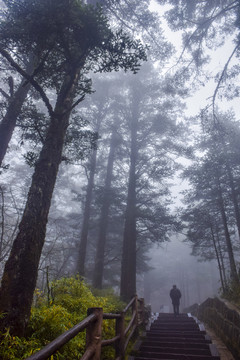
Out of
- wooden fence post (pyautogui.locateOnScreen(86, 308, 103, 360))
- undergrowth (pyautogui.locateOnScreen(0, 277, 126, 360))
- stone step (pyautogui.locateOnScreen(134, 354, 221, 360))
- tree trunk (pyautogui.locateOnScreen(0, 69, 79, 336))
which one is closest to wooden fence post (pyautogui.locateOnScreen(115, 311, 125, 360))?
undergrowth (pyautogui.locateOnScreen(0, 277, 126, 360))

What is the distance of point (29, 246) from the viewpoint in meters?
4.14

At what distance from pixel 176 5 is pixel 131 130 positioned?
8059mm

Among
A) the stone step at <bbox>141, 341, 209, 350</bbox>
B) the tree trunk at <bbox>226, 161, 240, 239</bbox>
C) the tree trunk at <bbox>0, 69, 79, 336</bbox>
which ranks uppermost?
the tree trunk at <bbox>226, 161, 240, 239</bbox>

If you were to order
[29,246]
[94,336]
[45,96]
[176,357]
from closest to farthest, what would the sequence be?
[94,336], [29,246], [45,96], [176,357]

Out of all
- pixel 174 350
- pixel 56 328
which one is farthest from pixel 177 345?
pixel 56 328

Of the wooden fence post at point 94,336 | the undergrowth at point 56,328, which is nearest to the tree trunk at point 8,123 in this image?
the undergrowth at point 56,328

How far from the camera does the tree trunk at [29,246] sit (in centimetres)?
372

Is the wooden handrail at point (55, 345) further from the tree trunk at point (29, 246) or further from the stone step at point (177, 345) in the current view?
the stone step at point (177, 345)

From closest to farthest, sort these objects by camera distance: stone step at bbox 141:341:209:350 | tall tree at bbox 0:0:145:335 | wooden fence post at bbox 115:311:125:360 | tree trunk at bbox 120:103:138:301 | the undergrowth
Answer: the undergrowth < tall tree at bbox 0:0:145:335 < wooden fence post at bbox 115:311:125:360 < stone step at bbox 141:341:209:350 < tree trunk at bbox 120:103:138:301

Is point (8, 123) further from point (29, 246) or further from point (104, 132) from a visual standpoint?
point (104, 132)

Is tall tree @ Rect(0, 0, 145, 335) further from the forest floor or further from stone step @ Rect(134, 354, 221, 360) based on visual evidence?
the forest floor

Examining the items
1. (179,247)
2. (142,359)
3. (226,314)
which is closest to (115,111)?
(226,314)

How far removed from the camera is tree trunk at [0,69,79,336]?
372cm

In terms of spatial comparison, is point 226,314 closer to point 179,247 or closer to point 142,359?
point 142,359
